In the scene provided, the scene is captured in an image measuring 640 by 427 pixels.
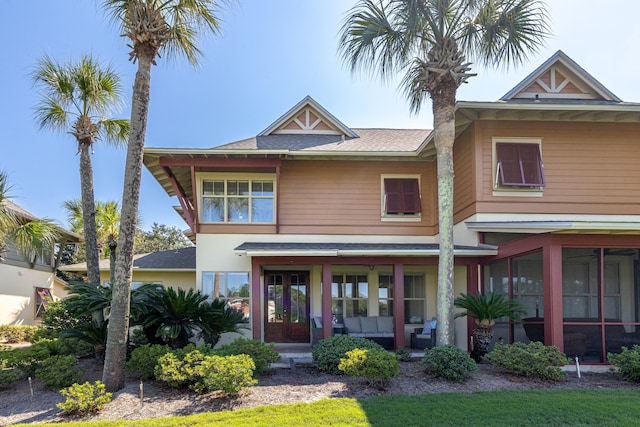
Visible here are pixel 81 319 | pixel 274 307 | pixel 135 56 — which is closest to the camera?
pixel 135 56

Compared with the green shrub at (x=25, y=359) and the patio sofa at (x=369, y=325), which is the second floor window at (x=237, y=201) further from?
the green shrub at (x=25, y=359)

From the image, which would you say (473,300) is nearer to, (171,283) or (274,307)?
(274,307)

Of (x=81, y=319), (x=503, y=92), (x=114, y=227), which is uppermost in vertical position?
(x=503, y=92)

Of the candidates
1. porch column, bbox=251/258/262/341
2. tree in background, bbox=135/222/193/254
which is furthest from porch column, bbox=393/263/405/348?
tree in background, bbox=135/222/193/254

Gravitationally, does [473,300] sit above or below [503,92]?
below

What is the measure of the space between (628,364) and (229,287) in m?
8.86

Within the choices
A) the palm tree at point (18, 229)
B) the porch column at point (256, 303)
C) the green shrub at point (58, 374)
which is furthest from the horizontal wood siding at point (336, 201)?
the palm tree at point (18, 229)

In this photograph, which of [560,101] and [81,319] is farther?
[560,101]

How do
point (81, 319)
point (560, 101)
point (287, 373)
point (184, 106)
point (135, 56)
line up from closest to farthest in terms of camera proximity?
point (135, 56), point (287, 373), point (81, 319), point (560, 101), point (184, 106)

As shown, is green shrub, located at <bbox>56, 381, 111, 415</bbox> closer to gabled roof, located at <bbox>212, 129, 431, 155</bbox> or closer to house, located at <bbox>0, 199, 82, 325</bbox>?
gabled roof, located at <bbox>212, 129, 431, 155</bbox>

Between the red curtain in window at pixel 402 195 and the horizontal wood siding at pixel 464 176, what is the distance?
3.77 ft

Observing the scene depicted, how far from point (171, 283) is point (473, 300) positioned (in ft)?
34.3

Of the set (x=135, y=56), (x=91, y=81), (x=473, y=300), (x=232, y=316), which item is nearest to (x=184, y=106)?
(x=91, y=81)

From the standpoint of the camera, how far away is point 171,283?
49.8 ft
